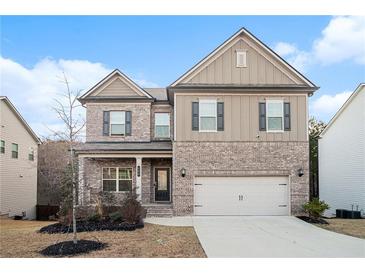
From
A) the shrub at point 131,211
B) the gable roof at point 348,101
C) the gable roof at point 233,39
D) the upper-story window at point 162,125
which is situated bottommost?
the shrub at point 131,211

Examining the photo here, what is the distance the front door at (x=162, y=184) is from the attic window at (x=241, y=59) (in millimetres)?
6862

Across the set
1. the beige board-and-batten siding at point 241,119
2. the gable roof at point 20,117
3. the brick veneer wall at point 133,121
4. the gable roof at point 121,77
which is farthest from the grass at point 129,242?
the gable roof at point 20,117

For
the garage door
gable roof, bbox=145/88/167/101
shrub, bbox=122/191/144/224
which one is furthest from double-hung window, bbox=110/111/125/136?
shrub, bbox=122/191/144/224

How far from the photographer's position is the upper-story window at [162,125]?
71.3 feet

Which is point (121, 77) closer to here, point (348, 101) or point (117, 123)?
point (117, 123)

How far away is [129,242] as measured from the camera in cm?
1189

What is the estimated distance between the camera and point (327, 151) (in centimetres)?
2712

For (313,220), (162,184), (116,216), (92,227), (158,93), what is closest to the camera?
(92,227)

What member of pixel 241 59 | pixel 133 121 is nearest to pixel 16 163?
pixel 133 121

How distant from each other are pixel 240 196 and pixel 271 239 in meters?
6.33

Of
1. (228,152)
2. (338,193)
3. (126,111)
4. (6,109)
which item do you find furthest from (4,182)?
(338,193)

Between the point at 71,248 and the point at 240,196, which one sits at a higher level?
the point at 240,196

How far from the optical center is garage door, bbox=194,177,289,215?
18734mm

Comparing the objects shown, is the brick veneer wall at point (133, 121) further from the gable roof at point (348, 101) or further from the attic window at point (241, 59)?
the gable roof at point (348, 101)
